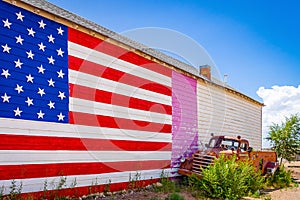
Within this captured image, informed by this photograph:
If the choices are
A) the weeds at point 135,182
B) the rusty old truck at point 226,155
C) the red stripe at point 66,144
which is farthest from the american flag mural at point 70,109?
the rusty old truck at point 226,155

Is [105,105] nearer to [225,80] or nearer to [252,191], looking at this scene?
[252,191]

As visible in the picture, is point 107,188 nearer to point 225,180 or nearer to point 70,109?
point 70,109

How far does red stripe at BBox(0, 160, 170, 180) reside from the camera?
5441 millimetres

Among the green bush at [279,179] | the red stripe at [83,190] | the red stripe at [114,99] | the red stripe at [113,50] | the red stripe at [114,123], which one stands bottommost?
the green bush at [279,179]

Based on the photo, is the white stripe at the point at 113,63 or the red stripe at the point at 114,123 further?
the white stripe at the point at 113,63

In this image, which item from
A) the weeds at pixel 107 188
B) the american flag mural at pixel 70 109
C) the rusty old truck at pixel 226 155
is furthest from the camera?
the rusty old truck at pixel 226 155

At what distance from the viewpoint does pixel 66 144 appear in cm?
647

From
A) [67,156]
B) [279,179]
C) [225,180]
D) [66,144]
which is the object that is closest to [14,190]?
[67,156]

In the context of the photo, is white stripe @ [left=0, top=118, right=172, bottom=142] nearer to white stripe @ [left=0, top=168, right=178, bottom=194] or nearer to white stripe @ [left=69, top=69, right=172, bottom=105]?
white stripe @ [left=0, top=168, right=178, bottom=194]

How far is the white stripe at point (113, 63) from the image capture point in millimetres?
6984

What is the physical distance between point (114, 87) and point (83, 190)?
288 centimetres

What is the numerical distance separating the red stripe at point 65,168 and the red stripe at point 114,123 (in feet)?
3.36

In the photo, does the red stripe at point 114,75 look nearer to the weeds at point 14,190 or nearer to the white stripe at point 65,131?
the white stripe at point 65,131

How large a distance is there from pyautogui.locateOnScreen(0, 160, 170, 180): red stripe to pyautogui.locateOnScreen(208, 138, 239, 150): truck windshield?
9.54ft
